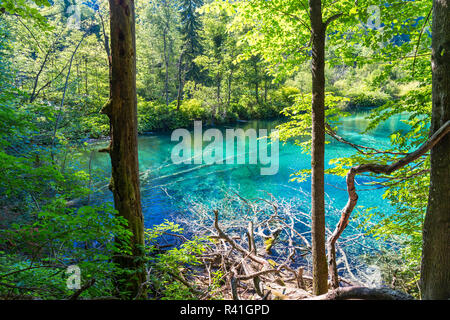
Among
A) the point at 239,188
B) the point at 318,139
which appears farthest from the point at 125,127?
the point at 239,188

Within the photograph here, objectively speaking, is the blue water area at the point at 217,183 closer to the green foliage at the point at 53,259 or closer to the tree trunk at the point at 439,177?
the tree trunk at the point at 439,177

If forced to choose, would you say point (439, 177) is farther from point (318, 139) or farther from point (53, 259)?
point (53, 259)

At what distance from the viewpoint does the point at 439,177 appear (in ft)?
5.34

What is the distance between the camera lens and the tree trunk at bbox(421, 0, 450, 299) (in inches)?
61.9

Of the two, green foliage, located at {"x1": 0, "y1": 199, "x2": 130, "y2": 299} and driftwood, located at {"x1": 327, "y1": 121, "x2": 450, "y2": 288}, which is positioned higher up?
driftwood, located at {"x1": 327, "y1": 121, "x2": 450, "y2": 288}

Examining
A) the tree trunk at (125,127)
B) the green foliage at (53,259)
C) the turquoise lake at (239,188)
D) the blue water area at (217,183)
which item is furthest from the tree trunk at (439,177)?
the blue water area at (217,183)

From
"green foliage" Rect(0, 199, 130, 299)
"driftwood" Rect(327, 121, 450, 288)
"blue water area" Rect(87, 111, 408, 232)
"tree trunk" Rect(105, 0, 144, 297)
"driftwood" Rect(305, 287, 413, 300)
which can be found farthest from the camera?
"blue water area" Rect(87, 111, 408, 232)

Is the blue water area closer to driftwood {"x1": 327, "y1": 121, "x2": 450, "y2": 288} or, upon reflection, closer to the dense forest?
the dense forest

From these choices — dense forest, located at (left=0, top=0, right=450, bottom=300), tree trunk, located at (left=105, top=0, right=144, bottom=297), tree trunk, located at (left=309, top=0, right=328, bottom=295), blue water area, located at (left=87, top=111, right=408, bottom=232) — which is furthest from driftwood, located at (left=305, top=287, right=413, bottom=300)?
blue water area, located at (left=87, top=111, right=408, bottom=232)

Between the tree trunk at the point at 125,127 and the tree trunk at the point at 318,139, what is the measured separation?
7.60 feet

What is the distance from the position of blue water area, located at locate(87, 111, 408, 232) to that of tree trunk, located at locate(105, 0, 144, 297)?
4586 millimetres

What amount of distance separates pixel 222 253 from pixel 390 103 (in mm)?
4102

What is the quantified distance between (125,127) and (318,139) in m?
2.52
